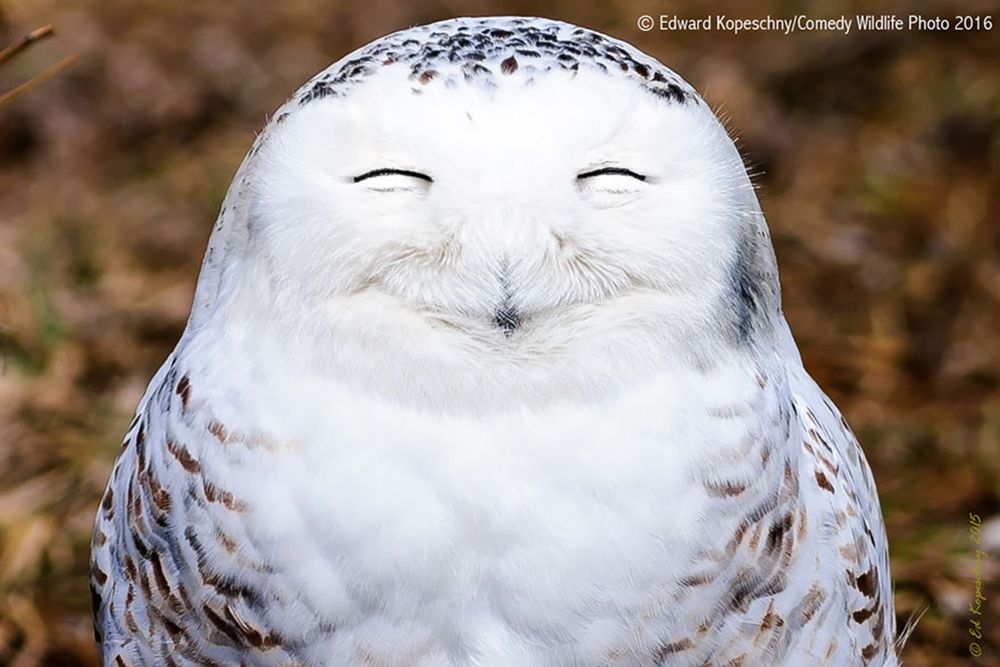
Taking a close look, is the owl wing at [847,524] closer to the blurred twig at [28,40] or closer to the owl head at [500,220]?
the owl head at [500,220]

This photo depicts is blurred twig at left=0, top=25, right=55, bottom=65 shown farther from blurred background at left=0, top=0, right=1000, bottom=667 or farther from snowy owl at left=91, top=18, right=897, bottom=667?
blurred background at left=0, top=0, right=1000, bottom=667

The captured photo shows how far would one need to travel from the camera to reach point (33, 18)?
6.17m

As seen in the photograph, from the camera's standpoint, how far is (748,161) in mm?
3623

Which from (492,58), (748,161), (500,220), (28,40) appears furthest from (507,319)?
(748,161)

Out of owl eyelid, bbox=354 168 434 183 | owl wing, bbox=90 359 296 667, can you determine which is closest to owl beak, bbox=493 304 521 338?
owl eyelid, bbox=354 168 434 183

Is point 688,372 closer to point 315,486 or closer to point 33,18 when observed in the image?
point 315,486

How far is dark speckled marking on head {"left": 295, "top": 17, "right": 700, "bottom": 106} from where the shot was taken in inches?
68.6

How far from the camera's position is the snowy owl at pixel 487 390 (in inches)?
66.5

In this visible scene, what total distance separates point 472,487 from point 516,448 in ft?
0.25

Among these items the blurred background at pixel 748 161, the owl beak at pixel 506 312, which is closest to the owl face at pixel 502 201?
the owl beak at pixel 506 312

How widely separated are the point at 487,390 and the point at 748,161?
6.65 feet

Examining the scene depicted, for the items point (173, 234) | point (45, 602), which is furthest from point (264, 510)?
point (173, 234)

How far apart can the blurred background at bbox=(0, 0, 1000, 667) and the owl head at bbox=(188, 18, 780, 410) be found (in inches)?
38.0

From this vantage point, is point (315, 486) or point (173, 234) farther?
point (173, 234)
